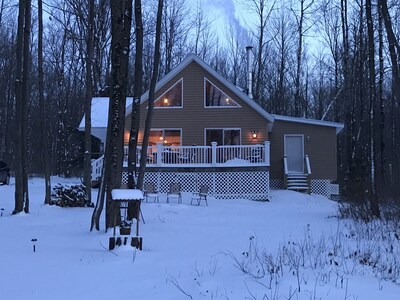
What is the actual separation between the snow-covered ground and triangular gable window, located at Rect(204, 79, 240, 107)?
34.3ft

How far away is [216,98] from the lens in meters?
21.5

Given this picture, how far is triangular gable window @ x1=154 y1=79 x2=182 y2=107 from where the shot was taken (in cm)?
2145

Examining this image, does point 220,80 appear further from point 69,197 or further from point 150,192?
point 69,197

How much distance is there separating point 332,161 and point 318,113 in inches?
762

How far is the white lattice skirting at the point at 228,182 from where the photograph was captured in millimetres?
18688

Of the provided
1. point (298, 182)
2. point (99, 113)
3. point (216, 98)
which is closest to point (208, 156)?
point (216, 98)

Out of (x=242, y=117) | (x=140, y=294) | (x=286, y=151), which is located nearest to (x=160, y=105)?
(x=242, y=117)

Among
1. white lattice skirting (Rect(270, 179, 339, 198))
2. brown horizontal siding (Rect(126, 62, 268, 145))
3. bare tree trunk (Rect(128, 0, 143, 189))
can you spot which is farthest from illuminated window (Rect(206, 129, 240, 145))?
bare tree trunk (Rect(128, 0, 143, 189))

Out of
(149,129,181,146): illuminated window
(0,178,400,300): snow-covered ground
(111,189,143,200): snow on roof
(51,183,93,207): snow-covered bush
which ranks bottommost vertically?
(0,178,400,300): snow-covered ground

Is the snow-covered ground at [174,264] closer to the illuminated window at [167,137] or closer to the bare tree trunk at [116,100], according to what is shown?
the bare tree trunk at [116,100]

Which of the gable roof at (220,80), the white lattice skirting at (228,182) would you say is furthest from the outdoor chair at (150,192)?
the gable roof at (220,80)

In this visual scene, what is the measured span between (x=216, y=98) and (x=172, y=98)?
2.11 m

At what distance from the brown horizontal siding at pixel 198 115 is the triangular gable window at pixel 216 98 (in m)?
0.18

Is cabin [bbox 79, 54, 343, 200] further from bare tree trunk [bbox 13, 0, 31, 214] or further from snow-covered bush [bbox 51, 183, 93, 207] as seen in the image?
bare tree trunk [bbox 13, 0, 31, 214]
